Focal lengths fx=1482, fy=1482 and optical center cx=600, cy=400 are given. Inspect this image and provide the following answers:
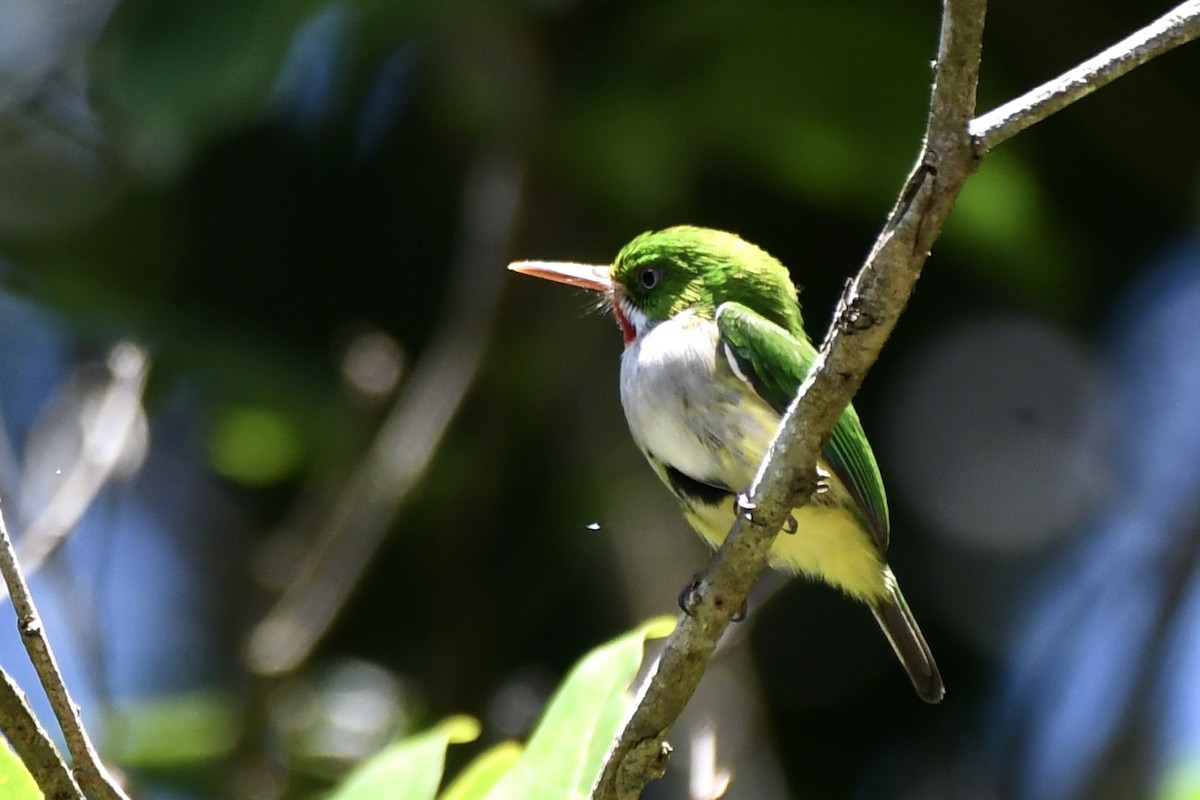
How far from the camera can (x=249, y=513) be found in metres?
5.02

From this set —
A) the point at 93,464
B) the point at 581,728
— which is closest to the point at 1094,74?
the point at 581,728

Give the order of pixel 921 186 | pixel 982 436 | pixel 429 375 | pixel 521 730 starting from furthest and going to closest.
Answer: pixel 982 436 → pixel 429 375 → pixel 521 730 → pixel 921 186

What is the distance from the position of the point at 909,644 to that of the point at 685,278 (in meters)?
0.89

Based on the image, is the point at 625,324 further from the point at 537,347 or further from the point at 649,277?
the point at 537,347

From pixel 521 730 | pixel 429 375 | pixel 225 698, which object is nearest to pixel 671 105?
pixel 429 375

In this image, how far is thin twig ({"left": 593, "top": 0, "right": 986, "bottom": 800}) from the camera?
1491 millimetres

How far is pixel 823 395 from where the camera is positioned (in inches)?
66.9

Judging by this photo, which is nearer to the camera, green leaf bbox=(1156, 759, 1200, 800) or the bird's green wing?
green leaf bbox=(1156, 759, 1200, 800)

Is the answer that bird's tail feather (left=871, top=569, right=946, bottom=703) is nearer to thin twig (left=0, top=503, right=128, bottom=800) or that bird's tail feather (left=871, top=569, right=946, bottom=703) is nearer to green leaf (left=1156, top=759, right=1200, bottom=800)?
green leaf (left=1156, top=759, right=1200, bottom=800)

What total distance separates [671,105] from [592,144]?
261mm

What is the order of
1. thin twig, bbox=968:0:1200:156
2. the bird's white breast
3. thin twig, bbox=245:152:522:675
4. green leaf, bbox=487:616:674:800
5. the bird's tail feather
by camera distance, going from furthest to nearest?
thin twig, bbox=245:152:522:675 < the bird's tail feather < the bird's white breast < green leaf, bbox=487:616:674:800 < thin twig, bbox=968:0:1200:156

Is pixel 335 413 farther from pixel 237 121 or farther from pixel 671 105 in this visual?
pixel 671 105

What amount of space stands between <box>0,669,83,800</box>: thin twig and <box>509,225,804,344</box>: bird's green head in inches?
66.5

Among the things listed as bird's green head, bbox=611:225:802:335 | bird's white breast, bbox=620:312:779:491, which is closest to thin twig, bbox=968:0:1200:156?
bird's white breast, bbox=620:312:779:491
